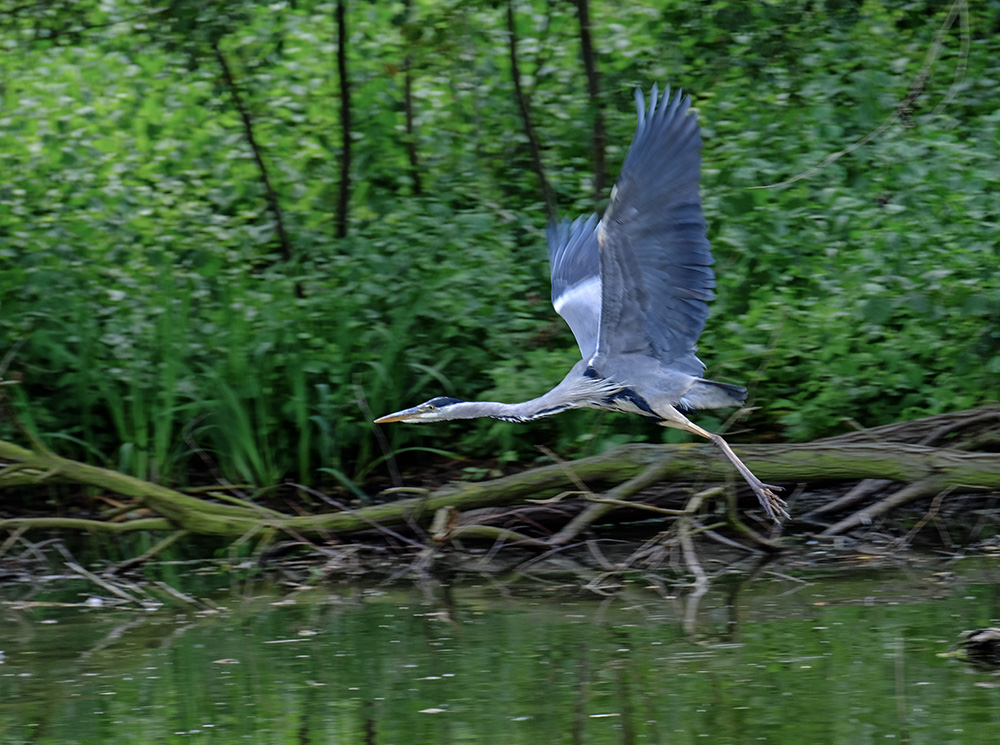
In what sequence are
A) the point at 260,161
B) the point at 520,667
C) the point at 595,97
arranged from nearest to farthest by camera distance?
the point at 520,667 < the point at 595,97 < the point at 260,161

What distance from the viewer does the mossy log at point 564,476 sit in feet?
20.3

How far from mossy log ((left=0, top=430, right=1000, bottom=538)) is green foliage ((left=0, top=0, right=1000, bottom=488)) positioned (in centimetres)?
79

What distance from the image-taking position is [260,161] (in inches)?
343

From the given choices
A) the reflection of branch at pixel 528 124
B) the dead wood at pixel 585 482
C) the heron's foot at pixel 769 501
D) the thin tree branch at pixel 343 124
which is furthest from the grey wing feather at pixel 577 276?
the thin tree branch at pixel 343 124

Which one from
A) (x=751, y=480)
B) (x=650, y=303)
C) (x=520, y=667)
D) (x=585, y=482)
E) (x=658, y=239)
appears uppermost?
(x=658, y=239)

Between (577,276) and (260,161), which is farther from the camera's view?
(260,161)

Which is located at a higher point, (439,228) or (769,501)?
(439,228)

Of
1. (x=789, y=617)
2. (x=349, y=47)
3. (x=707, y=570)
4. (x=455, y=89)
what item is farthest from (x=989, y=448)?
(x=349, y=47)

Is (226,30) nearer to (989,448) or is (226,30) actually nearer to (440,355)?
(440,355)

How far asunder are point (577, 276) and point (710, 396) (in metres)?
1.13

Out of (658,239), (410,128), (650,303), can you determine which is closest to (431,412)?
(650,303)

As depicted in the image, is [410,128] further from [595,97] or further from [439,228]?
[595,97]

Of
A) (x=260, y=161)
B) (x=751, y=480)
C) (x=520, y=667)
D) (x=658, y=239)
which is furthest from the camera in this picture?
(x=260, y=161)

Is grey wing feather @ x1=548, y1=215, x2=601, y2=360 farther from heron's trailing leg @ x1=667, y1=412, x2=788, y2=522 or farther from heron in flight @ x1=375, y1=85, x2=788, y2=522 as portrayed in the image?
heron's trailing leg @ x1=667, y1=412, x2=788, y2=522
